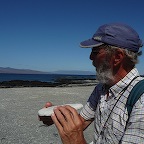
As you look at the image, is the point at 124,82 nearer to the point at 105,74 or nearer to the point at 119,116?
the point at 105,74

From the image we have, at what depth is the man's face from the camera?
3.14m

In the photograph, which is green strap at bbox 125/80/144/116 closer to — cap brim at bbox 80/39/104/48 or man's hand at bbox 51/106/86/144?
man's hand at bbox 51/106/86/144

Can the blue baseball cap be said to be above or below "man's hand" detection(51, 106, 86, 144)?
above

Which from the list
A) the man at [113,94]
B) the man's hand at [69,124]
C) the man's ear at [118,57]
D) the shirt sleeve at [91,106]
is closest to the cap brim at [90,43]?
the man at [113,94]

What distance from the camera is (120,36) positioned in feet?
9.50

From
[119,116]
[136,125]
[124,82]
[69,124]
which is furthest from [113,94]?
[69,124]

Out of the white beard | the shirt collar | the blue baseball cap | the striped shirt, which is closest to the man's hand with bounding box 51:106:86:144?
the striped shirt

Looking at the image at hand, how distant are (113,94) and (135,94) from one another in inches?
16.4

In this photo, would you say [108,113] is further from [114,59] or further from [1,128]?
[1,128]

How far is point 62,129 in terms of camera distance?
8.63 feet

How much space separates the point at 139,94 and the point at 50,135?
8.48m

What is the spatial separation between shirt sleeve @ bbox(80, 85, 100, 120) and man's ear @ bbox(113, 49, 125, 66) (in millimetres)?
487

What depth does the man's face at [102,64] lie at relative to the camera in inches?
124

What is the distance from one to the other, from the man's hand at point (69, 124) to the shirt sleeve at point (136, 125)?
1.44 ft
